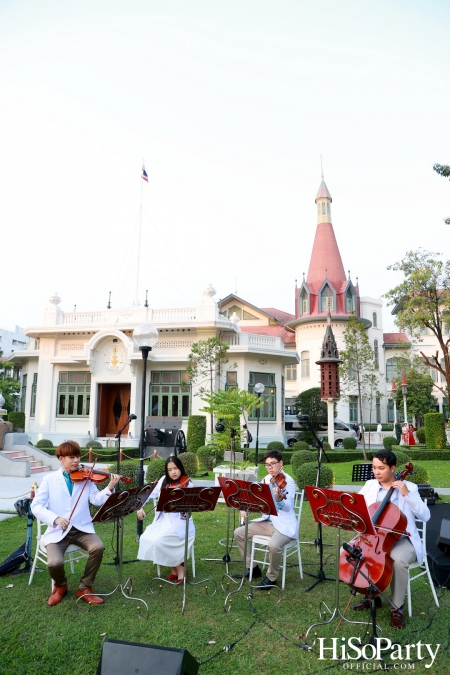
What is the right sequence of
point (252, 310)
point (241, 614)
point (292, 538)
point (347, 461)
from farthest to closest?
point (252, 310) → point (347, 461) → point (292, 538) → point (241, 614)

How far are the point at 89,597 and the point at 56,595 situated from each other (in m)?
0.35

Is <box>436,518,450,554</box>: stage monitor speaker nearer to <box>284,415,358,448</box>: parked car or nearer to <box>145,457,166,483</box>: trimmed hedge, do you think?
<box>145,457,166,483</box>: trimmed hedge

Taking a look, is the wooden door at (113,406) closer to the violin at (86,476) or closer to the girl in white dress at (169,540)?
the girl in white dress at (169,540)

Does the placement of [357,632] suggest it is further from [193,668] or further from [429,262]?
[429,262]

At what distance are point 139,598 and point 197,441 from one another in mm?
14404

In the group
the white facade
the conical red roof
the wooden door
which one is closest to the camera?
the white facade

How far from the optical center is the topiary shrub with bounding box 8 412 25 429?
2763 centimetres

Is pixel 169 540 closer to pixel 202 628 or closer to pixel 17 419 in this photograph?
pixel 202 628

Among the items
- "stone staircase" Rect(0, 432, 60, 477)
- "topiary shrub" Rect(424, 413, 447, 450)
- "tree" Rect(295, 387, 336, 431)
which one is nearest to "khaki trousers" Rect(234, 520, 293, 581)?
"stone staircase" Rect(0, 432, 60, 477)

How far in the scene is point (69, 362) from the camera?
26062 mm

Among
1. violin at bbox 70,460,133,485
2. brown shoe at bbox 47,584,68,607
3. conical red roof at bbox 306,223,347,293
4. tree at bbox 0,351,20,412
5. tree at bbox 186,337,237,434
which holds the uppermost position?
conical red roof at bbox 306,223,347,293

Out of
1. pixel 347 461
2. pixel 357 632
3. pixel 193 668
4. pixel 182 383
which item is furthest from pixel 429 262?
pixel 193 668

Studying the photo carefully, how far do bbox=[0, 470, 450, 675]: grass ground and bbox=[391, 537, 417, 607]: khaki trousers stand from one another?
28 cm

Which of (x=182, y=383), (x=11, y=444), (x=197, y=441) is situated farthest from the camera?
(x=182, y=383)
